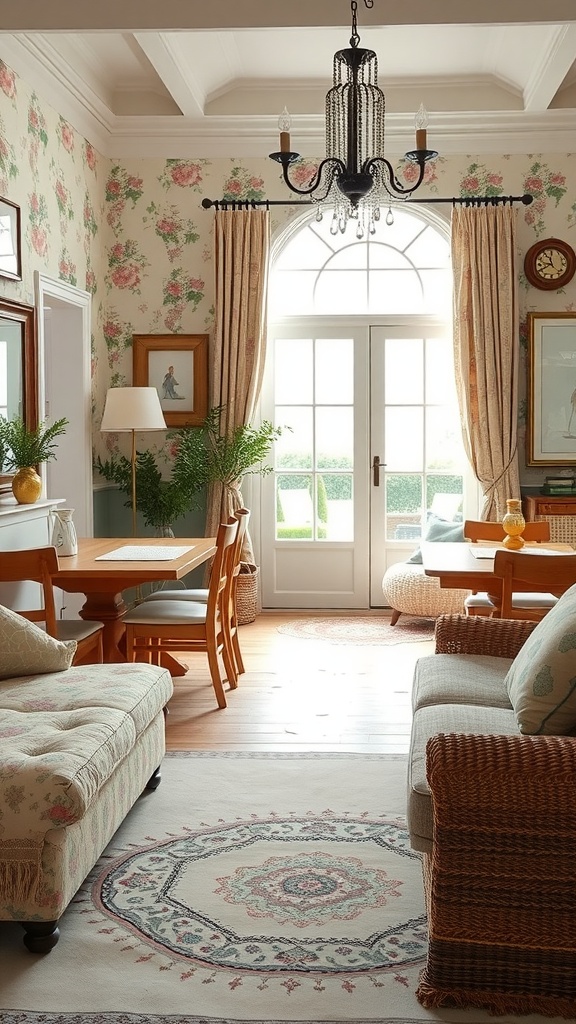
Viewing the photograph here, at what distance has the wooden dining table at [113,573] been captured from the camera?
177 inches

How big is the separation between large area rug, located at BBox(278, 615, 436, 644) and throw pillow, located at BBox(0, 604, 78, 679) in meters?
3.32

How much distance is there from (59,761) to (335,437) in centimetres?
540

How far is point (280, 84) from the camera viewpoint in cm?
718

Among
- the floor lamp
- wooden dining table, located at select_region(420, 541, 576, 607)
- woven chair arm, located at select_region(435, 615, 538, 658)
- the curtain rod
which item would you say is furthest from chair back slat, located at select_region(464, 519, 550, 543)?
the curtain rod

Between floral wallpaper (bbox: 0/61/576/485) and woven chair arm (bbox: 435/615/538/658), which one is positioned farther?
floral wallpaper (bbox: 0/61/576/485)

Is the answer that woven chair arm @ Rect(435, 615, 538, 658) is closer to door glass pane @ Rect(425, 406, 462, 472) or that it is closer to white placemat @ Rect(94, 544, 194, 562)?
white placemat @ Rect(94, 544, 194, 562)

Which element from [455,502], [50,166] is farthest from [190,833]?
[455,502]

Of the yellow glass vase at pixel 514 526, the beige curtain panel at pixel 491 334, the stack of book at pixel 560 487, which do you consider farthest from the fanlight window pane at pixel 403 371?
the yellow glass vase at pixel 514 526

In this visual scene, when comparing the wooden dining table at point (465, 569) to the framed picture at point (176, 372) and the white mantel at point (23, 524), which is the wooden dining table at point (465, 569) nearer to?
the white mantel at point (23, 524)

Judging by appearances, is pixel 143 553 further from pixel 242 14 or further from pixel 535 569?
pixel 242 14

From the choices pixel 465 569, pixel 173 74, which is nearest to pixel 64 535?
pixel 465 569

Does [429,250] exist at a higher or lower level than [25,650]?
higher

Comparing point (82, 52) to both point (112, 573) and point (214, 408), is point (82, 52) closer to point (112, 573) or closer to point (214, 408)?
point (214, 408)

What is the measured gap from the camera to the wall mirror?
534 centimetres
